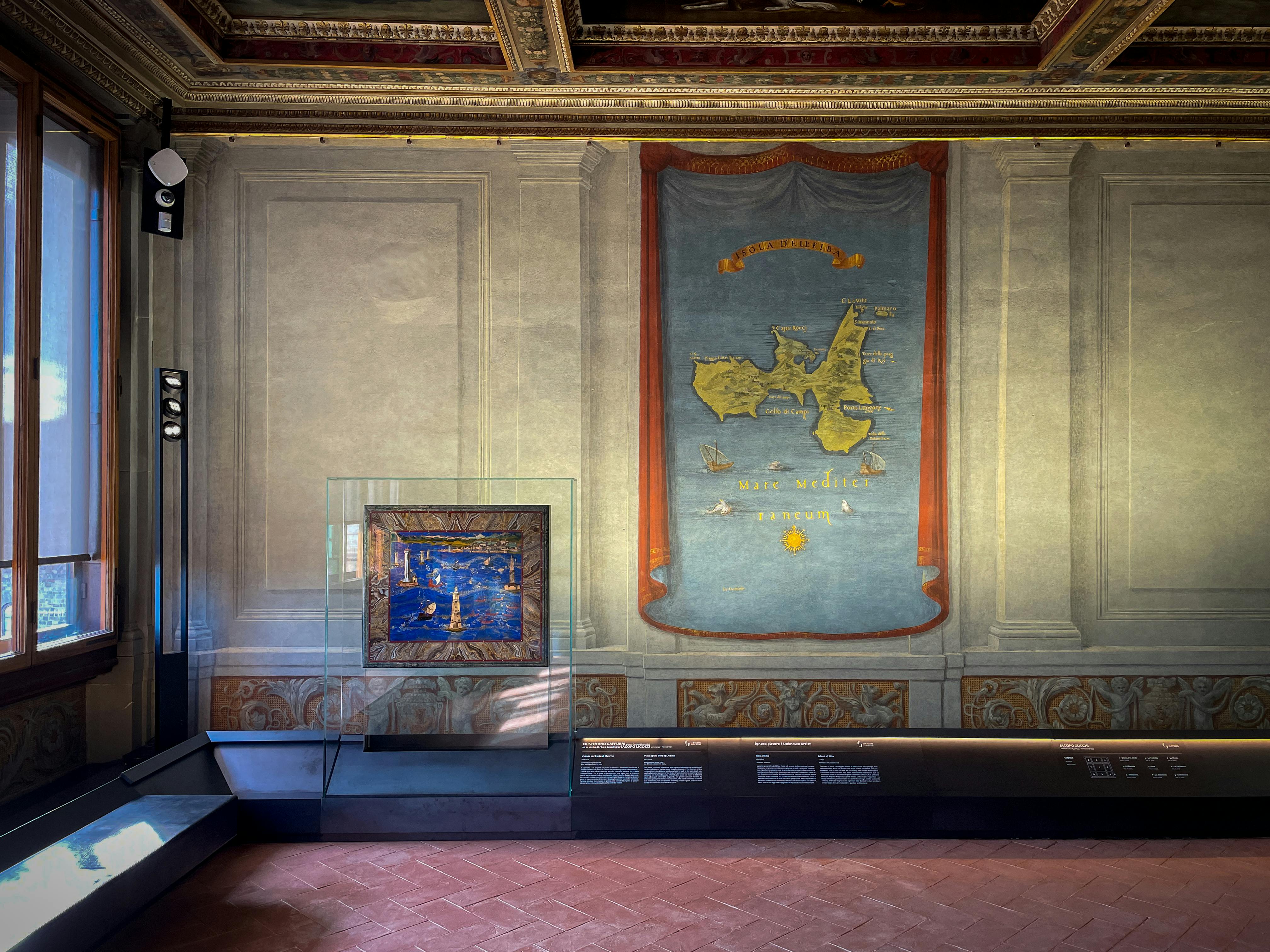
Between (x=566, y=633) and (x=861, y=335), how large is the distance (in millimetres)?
2626

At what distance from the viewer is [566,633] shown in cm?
382

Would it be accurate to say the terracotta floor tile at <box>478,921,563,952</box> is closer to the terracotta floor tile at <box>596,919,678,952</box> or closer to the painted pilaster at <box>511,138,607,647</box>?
the terracotta floor tile at <box>596,919,678,952</box>

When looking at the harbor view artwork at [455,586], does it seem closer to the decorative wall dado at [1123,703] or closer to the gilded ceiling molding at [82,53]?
the gilded ceiling molding at [82,53]

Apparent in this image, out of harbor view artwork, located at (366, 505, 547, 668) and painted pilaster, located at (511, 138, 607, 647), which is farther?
painted pilaster, located at (511, 138, 607, 647)

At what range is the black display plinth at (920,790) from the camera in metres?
4.09

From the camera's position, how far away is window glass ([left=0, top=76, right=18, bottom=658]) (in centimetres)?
388

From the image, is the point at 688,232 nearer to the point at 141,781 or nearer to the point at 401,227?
the point at 401,227

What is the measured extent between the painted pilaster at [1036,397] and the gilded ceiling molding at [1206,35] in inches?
25.3

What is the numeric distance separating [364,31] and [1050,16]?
12.1ft

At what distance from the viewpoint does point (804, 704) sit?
5078mm

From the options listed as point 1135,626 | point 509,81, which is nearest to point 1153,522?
point 1135,626

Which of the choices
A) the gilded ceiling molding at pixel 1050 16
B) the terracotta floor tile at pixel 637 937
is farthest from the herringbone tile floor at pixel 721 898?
the gilded ceiling molding at pixel 1050 16

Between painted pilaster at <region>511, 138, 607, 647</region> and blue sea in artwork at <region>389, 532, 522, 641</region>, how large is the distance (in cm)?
126

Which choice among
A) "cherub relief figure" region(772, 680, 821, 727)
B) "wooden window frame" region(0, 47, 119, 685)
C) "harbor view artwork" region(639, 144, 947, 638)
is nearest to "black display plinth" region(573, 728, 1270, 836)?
"cherub relief figure" region(772, 680, 821, 727)
